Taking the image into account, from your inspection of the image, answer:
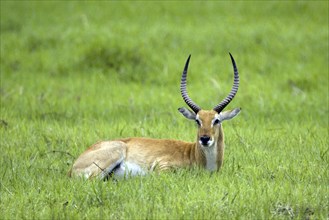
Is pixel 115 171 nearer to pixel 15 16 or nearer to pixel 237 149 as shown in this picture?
pixel 237 149

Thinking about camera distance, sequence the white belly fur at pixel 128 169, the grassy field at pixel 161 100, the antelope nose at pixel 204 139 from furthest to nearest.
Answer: the white belly fur at pixel 128 169, the antelope nose at pixel 204 139, the grassy field at pixel 161 100

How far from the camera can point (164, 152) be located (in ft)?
30.8

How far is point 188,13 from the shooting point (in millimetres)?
19672

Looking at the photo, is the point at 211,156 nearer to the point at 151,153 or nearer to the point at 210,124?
the point at 210,124

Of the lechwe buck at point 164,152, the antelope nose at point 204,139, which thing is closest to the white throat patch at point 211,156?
the lechwe buck at point 164,152

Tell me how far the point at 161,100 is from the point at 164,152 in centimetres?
447

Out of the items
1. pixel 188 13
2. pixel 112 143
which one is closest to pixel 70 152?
pixel 112 143

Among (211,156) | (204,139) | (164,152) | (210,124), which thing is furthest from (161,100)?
(204,139)

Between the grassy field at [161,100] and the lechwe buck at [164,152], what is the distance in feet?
0.94

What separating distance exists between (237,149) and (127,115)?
10.2 feet

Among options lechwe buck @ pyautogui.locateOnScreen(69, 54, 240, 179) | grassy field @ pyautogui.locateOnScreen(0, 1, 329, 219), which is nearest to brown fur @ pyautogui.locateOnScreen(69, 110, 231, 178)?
lechwe buck @ pyautogui.locateOnScreen(69, 54, 240, 179)

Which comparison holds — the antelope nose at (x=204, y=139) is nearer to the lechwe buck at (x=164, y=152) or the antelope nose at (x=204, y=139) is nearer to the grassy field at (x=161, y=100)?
the lechwe buck at (x=164, y=152)

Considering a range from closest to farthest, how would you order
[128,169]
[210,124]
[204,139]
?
[204,139], [210,124], [128,169]

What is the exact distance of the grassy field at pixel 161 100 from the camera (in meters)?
7.59
